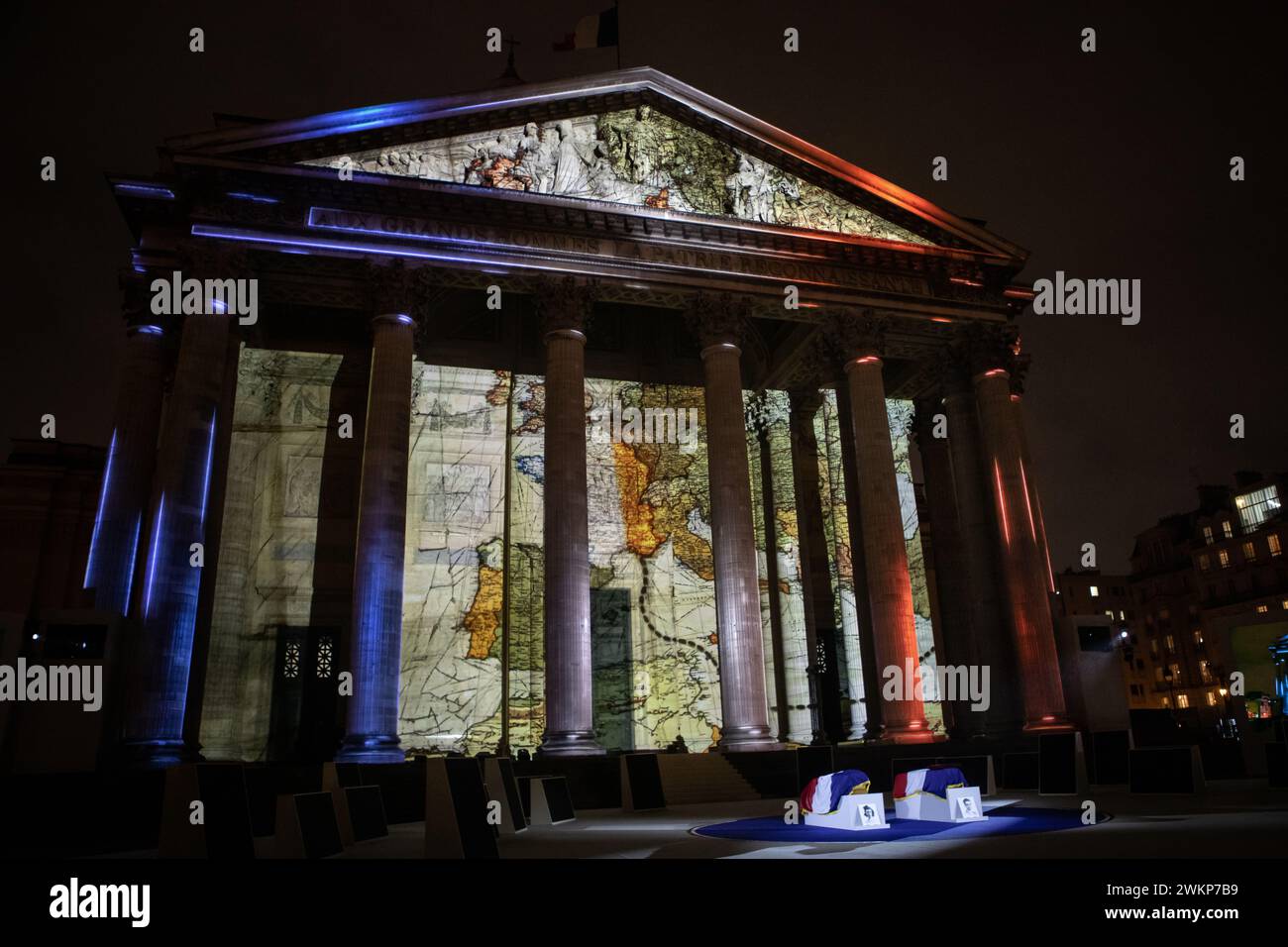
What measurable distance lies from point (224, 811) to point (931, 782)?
7.96 meters

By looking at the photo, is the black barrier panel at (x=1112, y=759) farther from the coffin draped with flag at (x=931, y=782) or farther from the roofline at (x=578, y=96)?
the roofline at (x=578, y=96)

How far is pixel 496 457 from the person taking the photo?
23.1 m

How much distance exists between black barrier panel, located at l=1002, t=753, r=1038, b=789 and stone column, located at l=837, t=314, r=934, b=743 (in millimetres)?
4234

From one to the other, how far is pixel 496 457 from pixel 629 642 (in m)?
6.12

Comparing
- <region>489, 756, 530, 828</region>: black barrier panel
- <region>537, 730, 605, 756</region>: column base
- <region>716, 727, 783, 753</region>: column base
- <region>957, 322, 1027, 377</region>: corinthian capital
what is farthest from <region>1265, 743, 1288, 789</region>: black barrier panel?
<region>957, 322, 1027, 377</region>: corinthian capital

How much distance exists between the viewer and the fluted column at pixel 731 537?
1869cm

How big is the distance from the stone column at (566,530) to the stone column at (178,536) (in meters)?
6.91

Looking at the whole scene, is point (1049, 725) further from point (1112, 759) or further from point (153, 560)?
point (153, 560)

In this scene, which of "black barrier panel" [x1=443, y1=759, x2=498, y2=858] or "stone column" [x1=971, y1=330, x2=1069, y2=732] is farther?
"stone column" [x1=971, y1=330, x2=1069, y2=732]

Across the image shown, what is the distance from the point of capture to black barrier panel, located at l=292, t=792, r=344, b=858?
8805 millimetres

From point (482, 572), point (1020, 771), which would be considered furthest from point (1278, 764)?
point (482, 572)

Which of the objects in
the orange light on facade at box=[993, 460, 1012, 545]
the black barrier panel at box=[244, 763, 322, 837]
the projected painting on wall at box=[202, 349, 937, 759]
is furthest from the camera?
the orange light on facade at box=[993, 460, 1012, 545]

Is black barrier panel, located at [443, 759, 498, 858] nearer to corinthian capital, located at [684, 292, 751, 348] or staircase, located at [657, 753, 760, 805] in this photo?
staircase, located at [657, 753, 760, 805]
